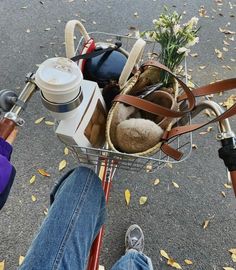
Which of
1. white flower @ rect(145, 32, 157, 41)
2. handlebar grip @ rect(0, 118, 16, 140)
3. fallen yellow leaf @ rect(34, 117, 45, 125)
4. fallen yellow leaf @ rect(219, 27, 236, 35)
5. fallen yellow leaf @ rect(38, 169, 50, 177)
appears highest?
white flower @ rect(145, 32, 157, 41)

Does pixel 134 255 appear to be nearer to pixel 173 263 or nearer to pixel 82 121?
pixel 173 263

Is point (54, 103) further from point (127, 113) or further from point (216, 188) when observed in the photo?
point (216, 188)

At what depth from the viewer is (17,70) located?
228 cm

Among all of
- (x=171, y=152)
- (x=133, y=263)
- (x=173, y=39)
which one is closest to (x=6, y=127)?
(x=171, y=152)

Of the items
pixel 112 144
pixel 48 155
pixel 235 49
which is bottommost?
pixel 48 155

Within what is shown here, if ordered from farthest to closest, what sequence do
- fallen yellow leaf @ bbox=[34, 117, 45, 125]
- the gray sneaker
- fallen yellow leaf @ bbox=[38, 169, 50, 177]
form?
fallen yellow leaf @ bbox=[34, 117, 45, 125]
fallen yellow leaf @ bbox=[38, 169, 50, 177]
the gray sneaker

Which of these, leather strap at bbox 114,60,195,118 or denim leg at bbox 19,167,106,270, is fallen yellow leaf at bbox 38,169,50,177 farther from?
leather strap at bbox 114,60,195,118

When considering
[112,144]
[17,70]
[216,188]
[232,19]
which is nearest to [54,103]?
[112,144]

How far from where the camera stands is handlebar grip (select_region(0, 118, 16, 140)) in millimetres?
724

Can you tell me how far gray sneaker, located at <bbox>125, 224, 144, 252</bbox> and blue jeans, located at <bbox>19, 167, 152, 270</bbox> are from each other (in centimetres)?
50

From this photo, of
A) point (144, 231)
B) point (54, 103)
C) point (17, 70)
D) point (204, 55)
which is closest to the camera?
point (54, 103)

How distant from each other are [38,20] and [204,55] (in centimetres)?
146

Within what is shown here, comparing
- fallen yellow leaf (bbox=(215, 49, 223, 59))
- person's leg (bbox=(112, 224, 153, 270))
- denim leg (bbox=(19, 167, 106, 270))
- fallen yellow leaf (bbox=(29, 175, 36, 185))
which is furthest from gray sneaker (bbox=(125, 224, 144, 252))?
fallen yellow leaf (bbox=(215, 49, 223, 59))

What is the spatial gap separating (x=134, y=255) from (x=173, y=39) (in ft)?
2.95
